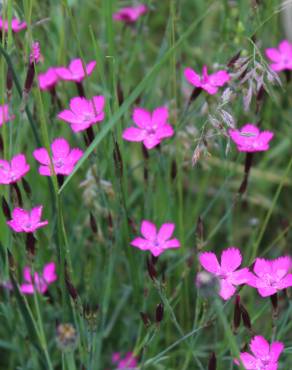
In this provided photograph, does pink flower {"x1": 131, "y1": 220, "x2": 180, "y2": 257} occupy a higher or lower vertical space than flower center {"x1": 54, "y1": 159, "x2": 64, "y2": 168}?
lower

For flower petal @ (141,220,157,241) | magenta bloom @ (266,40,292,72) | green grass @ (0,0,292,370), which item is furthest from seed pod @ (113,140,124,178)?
magenta bloom @ (266,40,292,72)

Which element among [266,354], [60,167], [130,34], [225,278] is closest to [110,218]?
[60,167]

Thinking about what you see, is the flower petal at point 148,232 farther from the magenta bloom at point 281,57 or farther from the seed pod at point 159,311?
the magenta bloom at point 281,57

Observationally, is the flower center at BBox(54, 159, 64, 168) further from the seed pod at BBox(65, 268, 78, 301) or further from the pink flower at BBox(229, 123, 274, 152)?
the pink flower at BBox(229, 123, 274, 152)

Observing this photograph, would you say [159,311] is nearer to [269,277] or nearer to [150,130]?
[269,277]

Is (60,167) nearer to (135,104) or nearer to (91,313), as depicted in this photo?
(91,313)
